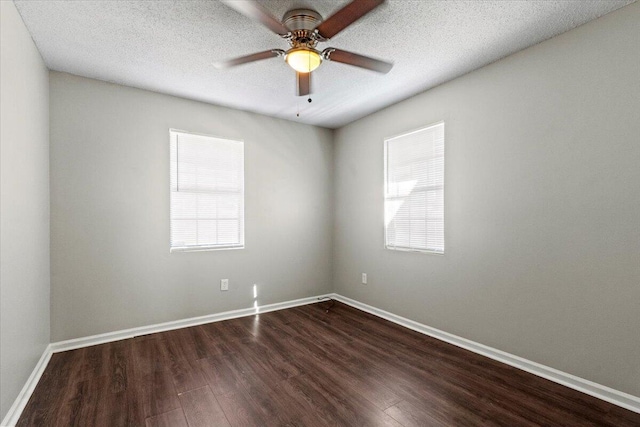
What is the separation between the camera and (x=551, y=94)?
2.36 metres

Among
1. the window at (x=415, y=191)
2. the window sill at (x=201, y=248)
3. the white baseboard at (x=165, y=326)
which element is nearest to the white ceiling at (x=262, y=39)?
the window at (x=415, y=191)

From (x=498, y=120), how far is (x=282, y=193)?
262 centimetres

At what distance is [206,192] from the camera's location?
3652 mm

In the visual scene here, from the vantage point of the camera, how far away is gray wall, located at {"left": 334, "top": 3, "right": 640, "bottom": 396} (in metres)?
2.03

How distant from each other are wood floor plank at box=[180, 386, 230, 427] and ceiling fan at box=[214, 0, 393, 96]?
229 cm

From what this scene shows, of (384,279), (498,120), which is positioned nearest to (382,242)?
(384,279)

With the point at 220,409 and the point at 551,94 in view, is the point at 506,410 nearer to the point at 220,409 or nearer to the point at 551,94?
the point at 220,409

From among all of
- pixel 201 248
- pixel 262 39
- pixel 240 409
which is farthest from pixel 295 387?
pixel 262 39

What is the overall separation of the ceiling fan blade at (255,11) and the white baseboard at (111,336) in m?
2.62

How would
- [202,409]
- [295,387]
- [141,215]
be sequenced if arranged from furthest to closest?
[141,215]
[295,387]
[202,409]

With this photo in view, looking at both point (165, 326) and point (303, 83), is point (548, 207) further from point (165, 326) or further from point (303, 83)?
point (165, 326)

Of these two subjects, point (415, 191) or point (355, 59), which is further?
point (415, 191)

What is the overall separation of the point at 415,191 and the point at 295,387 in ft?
7.50

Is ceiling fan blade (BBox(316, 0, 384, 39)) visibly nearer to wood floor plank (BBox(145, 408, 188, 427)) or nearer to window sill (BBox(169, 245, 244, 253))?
wood floor plank (BBox(145, 408, 188, 427))
